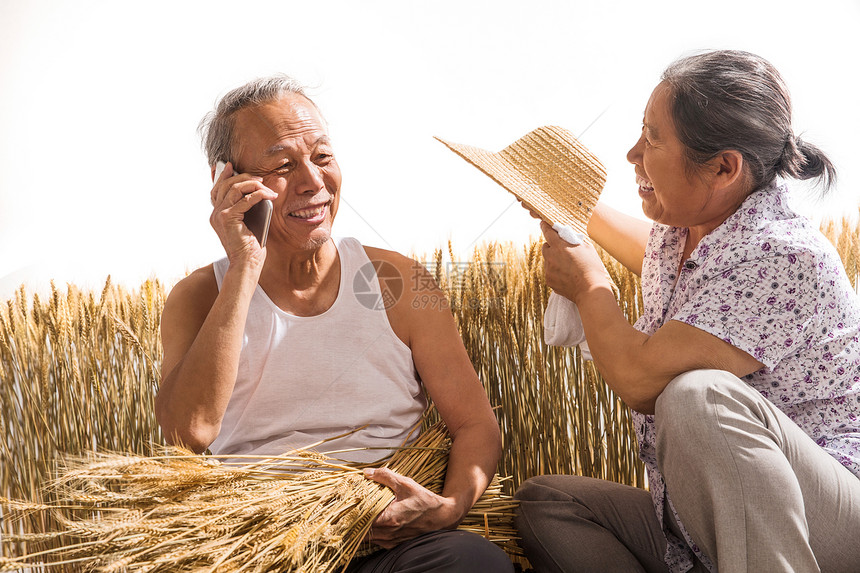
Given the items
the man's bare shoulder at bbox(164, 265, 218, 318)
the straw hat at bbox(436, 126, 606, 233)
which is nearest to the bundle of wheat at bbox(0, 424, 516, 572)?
the man's bare shoulder at bbox(164, 265, 218, 318)

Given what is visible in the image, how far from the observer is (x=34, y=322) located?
2365 mm

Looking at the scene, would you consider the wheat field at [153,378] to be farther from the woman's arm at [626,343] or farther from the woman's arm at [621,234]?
the woman's arm at [626,343]

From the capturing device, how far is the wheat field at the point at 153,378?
2.31m

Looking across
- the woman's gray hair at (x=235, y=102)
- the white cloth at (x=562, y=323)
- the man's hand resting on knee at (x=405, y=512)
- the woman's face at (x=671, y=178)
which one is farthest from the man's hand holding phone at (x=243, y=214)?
the woman's face at (x=671, y=178)

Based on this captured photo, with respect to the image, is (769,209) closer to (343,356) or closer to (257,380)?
(343,356)

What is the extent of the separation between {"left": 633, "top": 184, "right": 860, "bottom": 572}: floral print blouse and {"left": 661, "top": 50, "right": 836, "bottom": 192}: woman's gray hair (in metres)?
0.08

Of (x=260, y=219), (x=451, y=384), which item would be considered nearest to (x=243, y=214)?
(x=260, y=219)

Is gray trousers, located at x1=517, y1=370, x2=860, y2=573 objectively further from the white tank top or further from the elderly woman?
the white tank top

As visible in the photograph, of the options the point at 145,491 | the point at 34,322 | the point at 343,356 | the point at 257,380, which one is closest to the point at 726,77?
the point at 343,356

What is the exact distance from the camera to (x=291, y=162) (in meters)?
1.69

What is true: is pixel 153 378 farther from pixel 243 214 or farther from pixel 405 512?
pixel 405 512

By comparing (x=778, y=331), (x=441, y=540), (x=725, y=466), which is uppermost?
(x=778, y=331)

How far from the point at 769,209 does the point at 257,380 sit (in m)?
1.20

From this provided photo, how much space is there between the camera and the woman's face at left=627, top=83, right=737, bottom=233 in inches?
60.4
